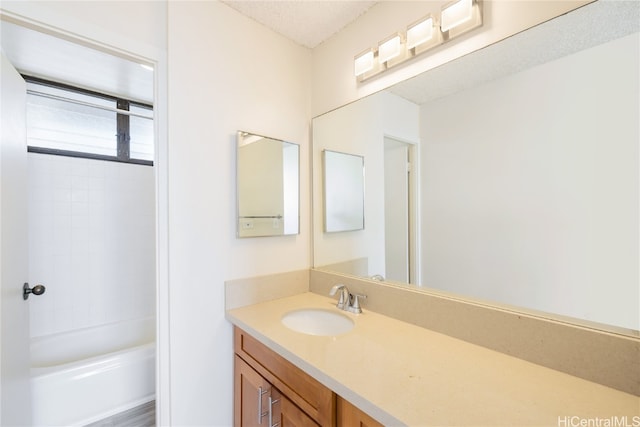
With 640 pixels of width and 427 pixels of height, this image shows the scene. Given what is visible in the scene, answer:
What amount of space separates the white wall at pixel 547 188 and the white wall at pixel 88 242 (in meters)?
2.53

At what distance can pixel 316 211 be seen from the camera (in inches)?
66.4

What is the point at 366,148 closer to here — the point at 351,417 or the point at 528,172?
the point at 528,172

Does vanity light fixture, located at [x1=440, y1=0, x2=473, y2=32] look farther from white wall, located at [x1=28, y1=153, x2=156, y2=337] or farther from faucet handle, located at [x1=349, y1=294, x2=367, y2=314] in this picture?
white wall, located at [x1=28, y1=153, x2=156, y2=337]

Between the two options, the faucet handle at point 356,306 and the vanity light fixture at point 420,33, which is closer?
the vanity light fixture at point 420,33

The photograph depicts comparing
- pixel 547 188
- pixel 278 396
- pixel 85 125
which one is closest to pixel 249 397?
pixel 278 396

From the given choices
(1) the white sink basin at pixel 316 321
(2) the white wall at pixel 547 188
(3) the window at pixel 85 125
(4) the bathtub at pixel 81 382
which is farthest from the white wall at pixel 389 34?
(4) the bathtub at pixel 81 382

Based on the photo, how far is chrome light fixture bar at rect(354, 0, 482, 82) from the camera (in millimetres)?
989

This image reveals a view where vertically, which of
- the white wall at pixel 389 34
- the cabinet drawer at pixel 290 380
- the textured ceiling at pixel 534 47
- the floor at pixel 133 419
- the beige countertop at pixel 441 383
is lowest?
the floor at pixel 133 419

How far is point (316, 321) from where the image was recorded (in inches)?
54.4

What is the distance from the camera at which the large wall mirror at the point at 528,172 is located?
30.8 inches

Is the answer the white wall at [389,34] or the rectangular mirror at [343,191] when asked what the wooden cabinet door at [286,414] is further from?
the white wall at [389,34]

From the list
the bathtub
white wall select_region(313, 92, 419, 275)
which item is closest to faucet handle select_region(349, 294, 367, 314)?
white wall select_region(313, 92, 419, 275)

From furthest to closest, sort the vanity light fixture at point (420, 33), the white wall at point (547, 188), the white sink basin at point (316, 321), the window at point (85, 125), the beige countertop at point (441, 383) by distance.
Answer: the window at point (85, 125)
the white sink basin at point (316, 321)
the vanity light fixture at point (420, 33)
the white wall at point (547, 188)
the beige countertop at point (441, 383)

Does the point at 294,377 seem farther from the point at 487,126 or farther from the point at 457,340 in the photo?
the point at 487,126
